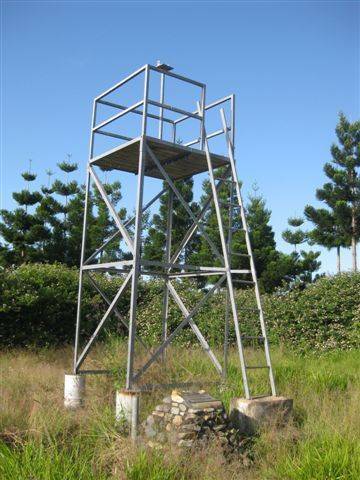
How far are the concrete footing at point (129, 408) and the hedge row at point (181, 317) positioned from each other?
630 cm

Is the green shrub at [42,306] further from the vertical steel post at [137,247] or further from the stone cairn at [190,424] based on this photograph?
the stone cairn at [190,424]

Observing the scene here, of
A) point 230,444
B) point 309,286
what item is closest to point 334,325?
point 309,286

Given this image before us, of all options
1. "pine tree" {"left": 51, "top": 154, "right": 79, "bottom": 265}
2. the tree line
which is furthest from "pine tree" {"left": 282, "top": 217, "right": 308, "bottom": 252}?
"pine tree" {"left": 51, "top": 154, "right": 79, "bottom": 265}

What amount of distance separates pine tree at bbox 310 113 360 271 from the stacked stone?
17743 mm

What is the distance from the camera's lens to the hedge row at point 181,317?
11820 millimetres

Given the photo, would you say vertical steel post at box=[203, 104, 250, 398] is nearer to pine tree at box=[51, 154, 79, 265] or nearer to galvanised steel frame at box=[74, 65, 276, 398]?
galvanised steel frame at box=[74, 65, 276, 398]

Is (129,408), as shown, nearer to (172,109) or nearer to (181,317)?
(172,109)

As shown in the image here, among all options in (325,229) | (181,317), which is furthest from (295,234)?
(181,317)

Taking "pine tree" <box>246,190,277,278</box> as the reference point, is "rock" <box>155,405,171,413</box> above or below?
below

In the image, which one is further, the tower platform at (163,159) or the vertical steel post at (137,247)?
the tower platform at (163,159)

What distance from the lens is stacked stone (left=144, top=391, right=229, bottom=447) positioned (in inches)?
214

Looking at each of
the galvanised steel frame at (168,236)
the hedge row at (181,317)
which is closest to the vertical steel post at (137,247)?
the galvanised steel frame at (168,236)

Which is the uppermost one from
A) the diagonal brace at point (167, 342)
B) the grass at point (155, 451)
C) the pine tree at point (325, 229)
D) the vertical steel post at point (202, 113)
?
the pine tree at point (325, 229)

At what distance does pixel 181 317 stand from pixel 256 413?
8.07 metres
